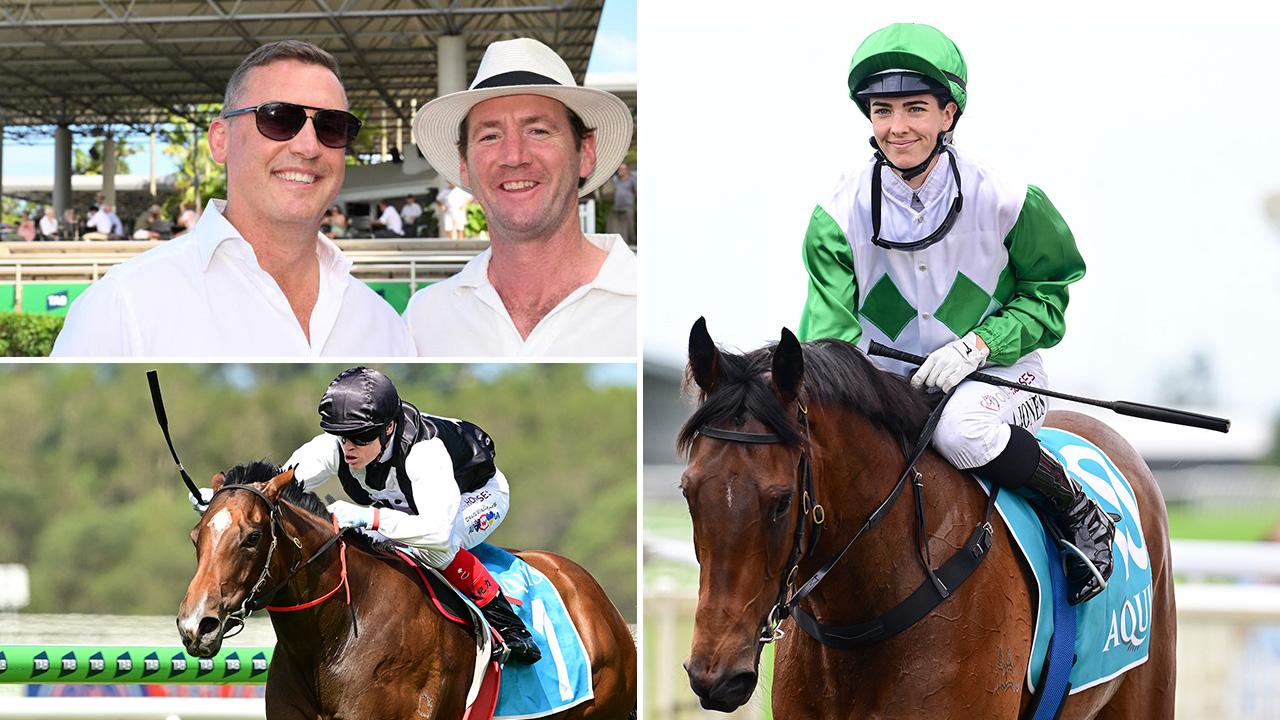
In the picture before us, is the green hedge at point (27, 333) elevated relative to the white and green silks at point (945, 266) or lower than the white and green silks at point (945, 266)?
lower

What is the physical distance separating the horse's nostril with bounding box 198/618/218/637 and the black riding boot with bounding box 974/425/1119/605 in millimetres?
1915

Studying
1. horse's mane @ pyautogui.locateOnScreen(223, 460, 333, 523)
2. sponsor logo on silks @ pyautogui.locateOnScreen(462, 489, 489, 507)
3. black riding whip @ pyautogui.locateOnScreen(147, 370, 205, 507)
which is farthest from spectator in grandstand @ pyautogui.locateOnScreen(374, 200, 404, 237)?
black riding whip @ pyautogui.locateOnScreen(147, 370, 205, 507)

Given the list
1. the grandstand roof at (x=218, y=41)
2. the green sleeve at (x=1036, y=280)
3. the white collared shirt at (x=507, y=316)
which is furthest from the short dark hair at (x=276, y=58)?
the grandstand roof at (x=218, y=41)

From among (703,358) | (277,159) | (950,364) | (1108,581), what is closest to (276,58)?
(277,159)

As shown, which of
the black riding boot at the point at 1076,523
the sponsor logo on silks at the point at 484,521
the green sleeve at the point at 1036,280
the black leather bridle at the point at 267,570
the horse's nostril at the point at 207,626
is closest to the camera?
the black riding boot at the point at 1076,523

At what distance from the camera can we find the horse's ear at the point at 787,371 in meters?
2.08

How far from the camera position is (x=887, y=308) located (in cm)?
270

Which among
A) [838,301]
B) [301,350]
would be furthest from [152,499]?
[838,301]

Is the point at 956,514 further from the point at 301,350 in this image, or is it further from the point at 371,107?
the point at 371,107

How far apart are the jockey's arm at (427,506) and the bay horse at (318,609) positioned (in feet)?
0.71

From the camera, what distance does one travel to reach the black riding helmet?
120 inches

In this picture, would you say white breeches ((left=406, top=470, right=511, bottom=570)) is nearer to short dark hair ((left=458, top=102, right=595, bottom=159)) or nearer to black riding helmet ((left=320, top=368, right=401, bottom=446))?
black riding helmet ((left=320, top=368, right=401, bottom=446))

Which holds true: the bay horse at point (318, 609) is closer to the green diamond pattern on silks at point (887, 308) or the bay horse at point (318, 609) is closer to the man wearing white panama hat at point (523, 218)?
the man wearing white panama hat at point (523, 218)

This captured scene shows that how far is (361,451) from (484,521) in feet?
1.89
